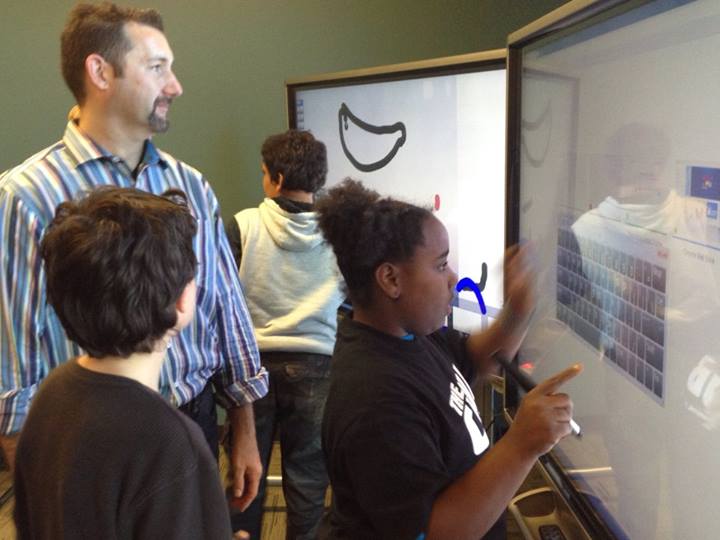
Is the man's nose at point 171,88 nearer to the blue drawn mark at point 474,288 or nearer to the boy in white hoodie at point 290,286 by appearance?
the boy in white hoodie at point 290,286

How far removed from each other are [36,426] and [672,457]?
0.82 meters

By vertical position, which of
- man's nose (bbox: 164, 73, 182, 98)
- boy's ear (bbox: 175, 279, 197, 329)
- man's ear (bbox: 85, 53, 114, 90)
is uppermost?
man's ear (bbox: 85, 53, 114, 90)

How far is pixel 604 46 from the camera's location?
989 millimetres

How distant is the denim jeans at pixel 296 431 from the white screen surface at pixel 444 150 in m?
0.52

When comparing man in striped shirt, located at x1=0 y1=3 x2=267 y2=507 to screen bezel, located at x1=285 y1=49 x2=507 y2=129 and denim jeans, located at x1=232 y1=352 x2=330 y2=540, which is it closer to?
denim jeans, located at x1=232 y1=352 x2=330 y2=540

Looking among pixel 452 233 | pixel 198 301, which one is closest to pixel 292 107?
pixel 452 233

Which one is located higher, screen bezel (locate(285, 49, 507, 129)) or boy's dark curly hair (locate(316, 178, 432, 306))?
screen bezel (locate(285, 49, 507, 129))

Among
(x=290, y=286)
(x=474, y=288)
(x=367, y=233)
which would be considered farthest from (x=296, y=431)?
(x=367, y=233)

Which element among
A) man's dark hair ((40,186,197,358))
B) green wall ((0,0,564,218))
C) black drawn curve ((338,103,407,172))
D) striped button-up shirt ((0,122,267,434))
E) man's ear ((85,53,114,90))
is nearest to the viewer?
man's dark hair ((40,186,197,358))

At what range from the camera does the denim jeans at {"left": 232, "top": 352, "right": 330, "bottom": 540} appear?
2223 millimetres

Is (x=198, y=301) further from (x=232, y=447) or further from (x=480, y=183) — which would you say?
(x=480, y=183)

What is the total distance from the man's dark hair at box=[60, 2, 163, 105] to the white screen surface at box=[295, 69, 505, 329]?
0.81 meters

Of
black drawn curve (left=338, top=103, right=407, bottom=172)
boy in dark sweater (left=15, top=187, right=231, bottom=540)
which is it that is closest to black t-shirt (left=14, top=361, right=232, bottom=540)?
boy in dark sweater (left=15, top=187, right=231, bottom=540)

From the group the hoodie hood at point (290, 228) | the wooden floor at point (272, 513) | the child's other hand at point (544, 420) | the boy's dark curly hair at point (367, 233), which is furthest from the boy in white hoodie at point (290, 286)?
the child's other hand at point (544, 420)
